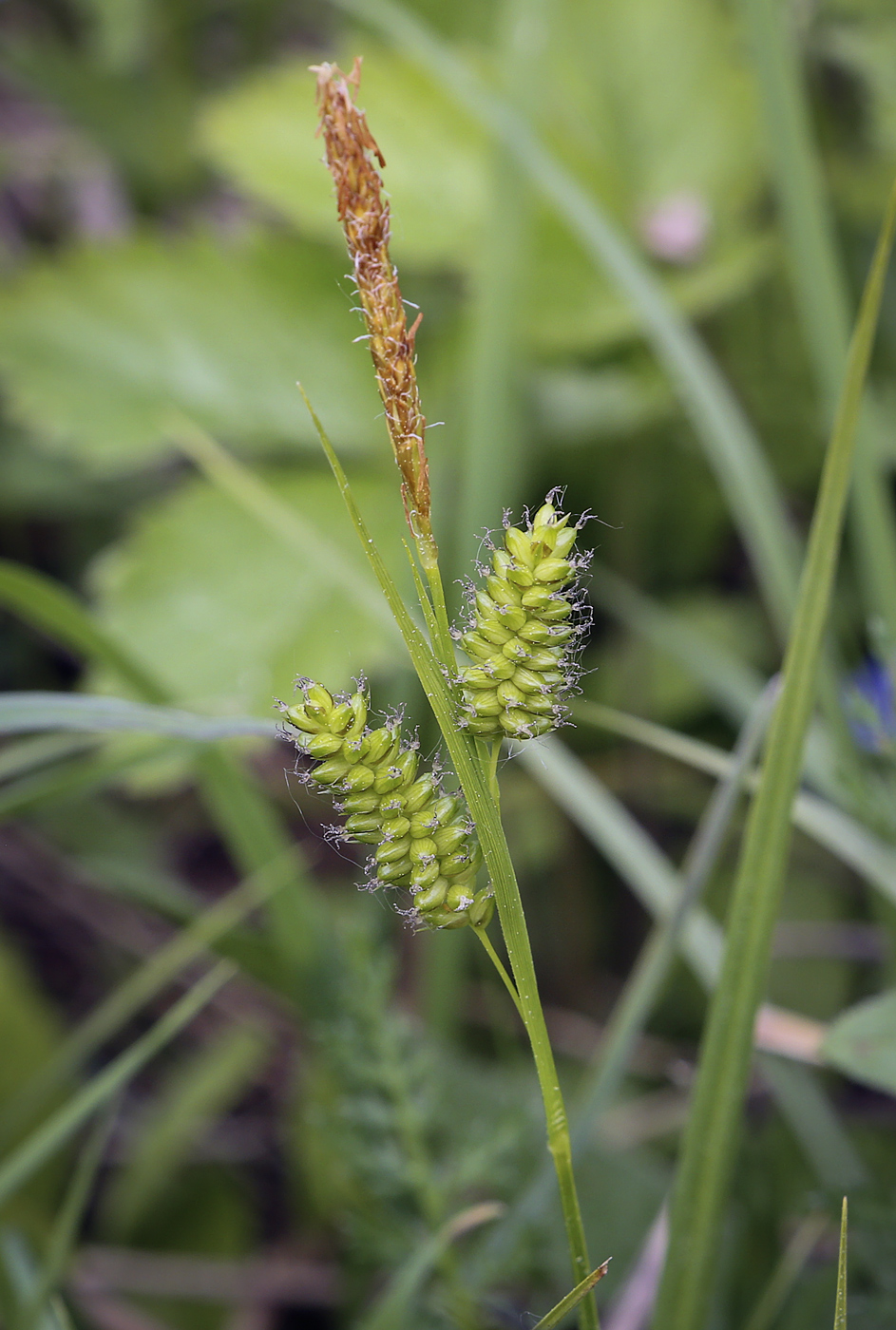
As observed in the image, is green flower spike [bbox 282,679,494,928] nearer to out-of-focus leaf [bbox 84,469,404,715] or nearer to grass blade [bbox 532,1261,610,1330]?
grass blade [bbox 532,1261,610,1330]

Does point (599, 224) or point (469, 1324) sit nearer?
point (469, 1324)

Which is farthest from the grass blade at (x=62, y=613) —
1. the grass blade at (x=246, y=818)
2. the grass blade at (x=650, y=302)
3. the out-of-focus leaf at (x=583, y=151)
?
the out-of-focus leaf at (x=583, y=151)

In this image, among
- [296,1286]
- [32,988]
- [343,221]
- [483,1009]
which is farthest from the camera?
[483,1009]

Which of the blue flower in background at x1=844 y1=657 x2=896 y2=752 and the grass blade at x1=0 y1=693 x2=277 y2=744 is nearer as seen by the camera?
the grass blade at x1=0 y1=693 x2=277 y2=744

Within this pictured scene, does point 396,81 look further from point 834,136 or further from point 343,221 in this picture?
point 343,221

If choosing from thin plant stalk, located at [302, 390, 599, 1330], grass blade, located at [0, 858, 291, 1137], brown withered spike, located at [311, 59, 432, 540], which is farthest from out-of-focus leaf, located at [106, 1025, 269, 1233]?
brown withered spike, located at [311, 59, 432, 540]

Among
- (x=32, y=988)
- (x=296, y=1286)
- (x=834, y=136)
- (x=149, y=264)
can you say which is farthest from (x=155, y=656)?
(x=834, y=136)

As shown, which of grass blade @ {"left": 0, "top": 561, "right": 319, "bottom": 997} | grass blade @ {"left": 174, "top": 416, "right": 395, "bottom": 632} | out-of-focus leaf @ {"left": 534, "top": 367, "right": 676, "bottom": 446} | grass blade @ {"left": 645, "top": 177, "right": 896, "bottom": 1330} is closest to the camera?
grass blade @ {"left": 645, "top": 177, "right": 896, "bottom": 1330}

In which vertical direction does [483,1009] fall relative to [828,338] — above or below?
below
